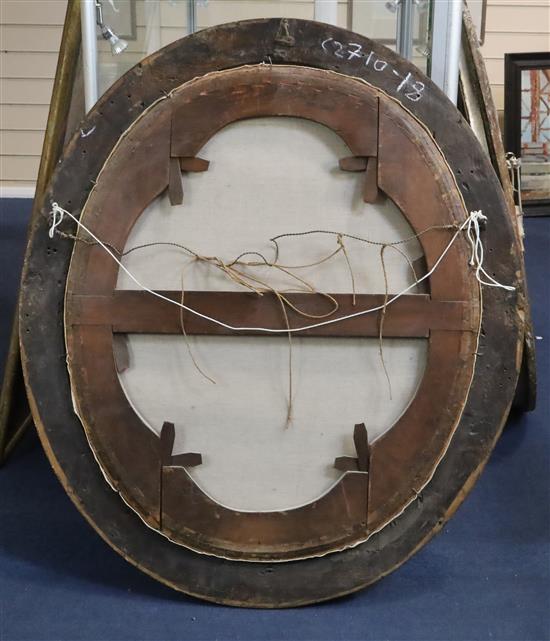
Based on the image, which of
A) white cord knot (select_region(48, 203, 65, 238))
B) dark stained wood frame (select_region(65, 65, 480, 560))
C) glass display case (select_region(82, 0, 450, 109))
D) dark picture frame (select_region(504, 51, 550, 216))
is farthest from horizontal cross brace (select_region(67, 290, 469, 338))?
dark picture frame (select_region(504, 51, 550, 216))

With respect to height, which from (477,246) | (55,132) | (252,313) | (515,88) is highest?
(515,88)

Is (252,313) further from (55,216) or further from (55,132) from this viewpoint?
(55,132)

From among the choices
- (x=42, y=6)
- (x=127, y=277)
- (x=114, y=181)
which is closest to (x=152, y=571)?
(x=127, y=277)

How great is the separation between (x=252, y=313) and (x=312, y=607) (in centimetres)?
51

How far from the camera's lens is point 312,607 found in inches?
58.2

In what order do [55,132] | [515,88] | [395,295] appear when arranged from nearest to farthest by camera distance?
[395,295], [55,132], [515,88]

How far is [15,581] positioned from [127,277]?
58cm

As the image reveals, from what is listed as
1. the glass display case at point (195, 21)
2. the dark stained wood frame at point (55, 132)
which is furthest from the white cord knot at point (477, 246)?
the dark stained wood frame at point (55, 132)

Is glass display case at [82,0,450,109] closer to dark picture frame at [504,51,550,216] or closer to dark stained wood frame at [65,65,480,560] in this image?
dark stained wood frame at [65,65,480,560]

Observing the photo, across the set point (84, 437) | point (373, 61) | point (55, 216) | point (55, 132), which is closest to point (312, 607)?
point (84, 437)

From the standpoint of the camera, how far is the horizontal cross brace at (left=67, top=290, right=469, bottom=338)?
1418 mm

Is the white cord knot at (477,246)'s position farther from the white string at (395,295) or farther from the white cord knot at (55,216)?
the white cord knot at (55,216)

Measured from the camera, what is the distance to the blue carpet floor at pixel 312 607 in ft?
4.63

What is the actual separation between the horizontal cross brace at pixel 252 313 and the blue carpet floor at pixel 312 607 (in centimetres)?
46
